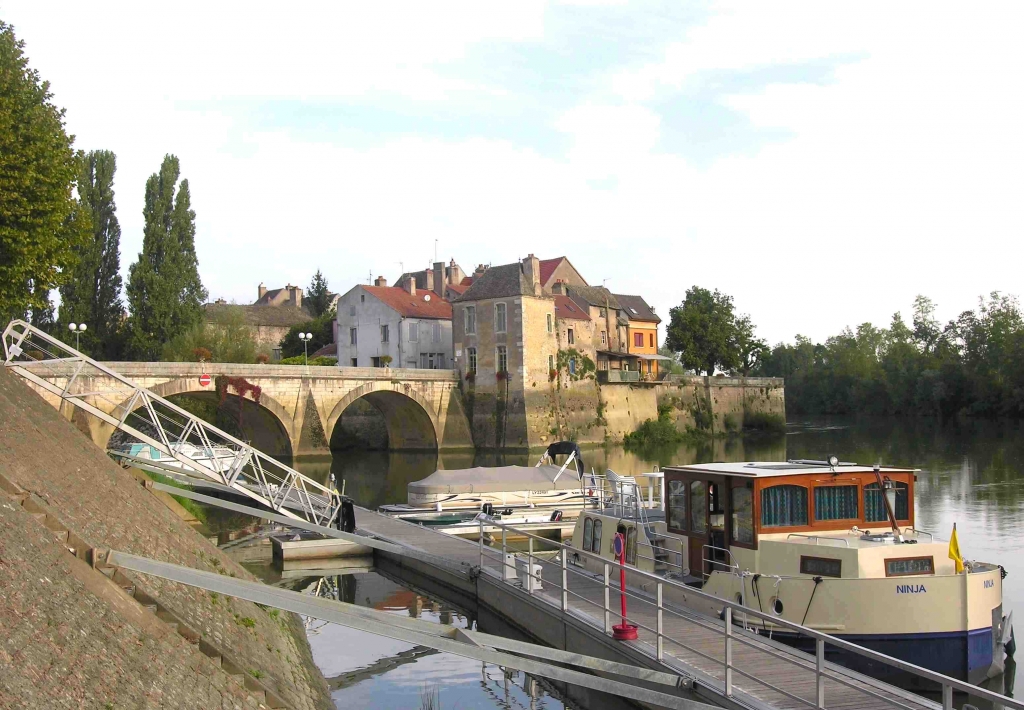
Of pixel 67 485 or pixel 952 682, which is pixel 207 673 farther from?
pixel 952 682

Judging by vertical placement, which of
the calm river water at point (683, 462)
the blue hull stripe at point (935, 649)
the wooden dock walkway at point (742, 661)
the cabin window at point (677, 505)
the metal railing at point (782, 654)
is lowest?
the calm river water at point (683, 462)

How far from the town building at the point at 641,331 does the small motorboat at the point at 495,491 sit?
4102 cm

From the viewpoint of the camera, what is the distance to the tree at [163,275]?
4778 cm

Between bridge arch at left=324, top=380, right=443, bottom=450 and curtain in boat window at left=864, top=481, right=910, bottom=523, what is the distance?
35782 millimetres

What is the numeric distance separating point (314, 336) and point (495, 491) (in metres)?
49.9

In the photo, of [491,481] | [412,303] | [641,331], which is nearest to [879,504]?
[491,481]

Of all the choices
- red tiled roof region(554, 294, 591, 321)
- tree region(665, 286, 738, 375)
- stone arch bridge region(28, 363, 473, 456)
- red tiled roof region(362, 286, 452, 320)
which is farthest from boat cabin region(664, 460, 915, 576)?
tree region(665, 286, 738, 375)

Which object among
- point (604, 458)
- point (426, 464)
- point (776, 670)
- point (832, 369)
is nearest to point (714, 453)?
point (604, 458)

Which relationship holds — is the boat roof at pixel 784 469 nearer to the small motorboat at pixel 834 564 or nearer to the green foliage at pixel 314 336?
the small motorboat at pixel 834 564

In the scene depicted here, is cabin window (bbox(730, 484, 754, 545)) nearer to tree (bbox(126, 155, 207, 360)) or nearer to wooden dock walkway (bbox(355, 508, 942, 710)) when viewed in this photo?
wooden dock walkway (bbox(355, 508, 942, 710))

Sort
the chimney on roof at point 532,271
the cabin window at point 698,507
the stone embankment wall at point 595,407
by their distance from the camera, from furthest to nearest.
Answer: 1. the chimney on roof at point 532,271
2. the stone embankment wall at point 595,407
3. the cabin window at point 698,507

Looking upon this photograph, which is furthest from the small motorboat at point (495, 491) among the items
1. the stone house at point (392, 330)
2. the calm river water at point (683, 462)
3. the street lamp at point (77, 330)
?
the stone house at point (392, 330)

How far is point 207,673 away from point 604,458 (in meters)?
40.5

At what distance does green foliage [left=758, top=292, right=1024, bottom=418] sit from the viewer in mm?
73375
